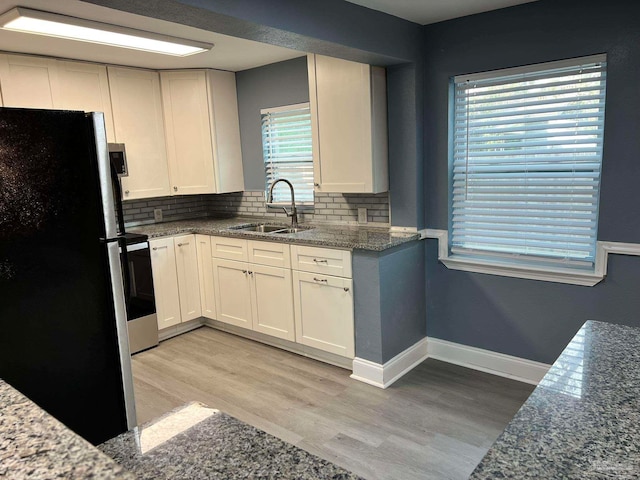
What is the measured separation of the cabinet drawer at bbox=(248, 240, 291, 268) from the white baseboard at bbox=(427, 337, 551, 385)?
126cm

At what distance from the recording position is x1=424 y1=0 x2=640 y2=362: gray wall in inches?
106

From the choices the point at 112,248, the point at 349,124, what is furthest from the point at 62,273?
the point at 349,124

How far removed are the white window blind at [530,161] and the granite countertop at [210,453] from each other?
2579 mm

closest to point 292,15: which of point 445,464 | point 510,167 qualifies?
point 510,167

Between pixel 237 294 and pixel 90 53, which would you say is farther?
pixel 237 294

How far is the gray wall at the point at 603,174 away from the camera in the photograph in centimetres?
270

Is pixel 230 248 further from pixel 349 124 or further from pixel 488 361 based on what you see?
pixel 488 361

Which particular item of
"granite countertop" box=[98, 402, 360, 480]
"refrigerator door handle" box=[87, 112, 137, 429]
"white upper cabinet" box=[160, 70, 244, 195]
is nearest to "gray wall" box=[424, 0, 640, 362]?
"white upper cabinet" box=[160, 70, 244, 195]

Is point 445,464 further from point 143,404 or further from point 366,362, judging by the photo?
point 143,404

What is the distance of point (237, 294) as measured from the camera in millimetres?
4098

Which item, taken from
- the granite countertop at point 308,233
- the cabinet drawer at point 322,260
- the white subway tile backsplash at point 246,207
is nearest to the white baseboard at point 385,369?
the cabinet drawer at point 322,260

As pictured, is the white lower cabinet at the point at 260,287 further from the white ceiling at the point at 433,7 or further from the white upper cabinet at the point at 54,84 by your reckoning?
the white ceiling at the point at 433,7

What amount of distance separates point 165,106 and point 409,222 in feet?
8.26

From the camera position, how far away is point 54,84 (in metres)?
3.73
